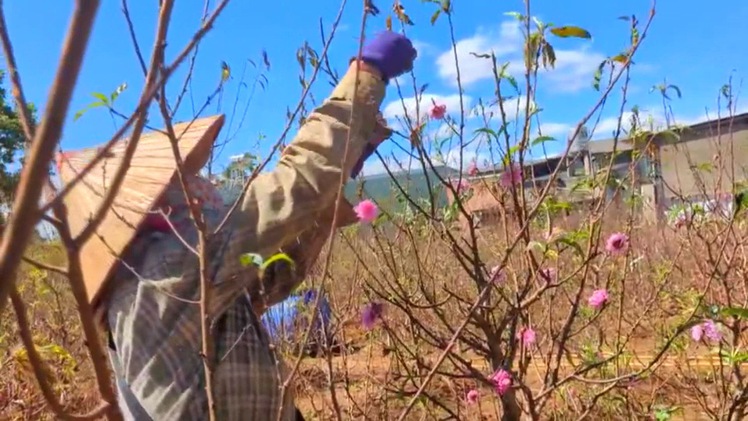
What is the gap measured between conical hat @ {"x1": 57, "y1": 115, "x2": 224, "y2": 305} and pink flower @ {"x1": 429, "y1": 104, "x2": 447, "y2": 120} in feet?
3.43

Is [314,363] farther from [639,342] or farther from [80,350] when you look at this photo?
[639,342]

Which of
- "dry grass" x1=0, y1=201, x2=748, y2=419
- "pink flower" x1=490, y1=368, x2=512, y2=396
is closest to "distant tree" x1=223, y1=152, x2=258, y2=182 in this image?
"dry grass" x1=0, y1=201, x2=748, y2=419

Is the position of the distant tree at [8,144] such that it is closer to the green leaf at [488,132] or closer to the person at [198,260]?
the person at [198,260]

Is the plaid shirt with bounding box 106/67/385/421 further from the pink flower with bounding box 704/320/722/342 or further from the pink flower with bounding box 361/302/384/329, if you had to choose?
the pink flower with bounding box 704/320/722/342

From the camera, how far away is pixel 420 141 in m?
2.26

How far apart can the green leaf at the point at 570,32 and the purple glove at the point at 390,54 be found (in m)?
0.46

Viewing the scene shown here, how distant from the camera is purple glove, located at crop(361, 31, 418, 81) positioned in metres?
1.65

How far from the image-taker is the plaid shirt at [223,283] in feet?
4.96

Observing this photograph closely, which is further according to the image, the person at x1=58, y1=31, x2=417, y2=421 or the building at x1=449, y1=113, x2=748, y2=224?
the building at x1=449, y1=113, x2=748, y2=224

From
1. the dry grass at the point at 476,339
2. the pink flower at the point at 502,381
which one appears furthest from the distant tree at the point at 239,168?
the pink flower at the point at 502,381

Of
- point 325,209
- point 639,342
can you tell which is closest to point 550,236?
point 325,209

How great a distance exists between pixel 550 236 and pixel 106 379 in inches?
59.9

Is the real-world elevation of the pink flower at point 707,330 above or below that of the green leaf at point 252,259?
below

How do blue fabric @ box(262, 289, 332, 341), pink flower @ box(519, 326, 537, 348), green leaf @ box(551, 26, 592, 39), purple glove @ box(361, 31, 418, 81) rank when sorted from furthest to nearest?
1. blue fabric @ box(262, 289, 332, 341)
2. pink flower @ box(519, 326, 537, 348)
3. green leaf @ box(551, 26, 592, 39)
4. purple glove @ box(361, 31, 418, 81)
